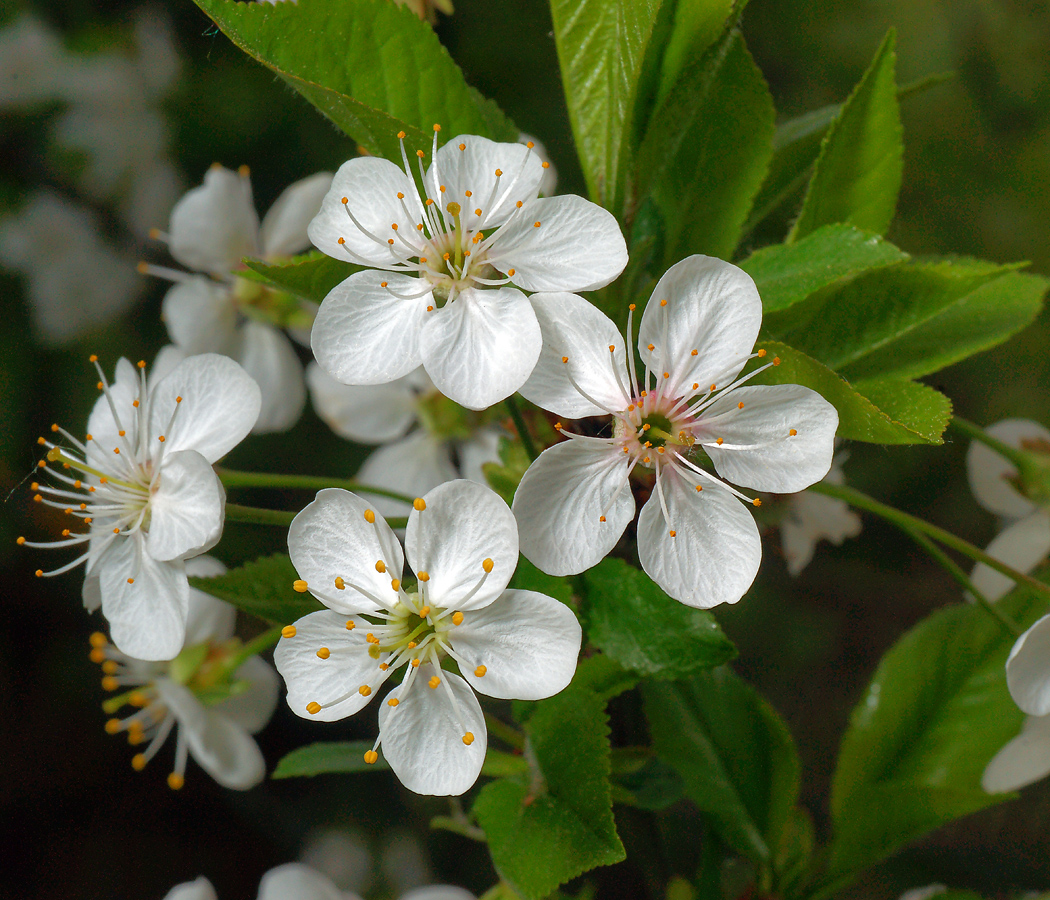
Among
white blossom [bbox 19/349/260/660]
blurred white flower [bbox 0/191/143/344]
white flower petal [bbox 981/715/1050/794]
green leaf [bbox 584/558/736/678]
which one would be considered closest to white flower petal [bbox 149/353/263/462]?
white blossom [bbox 19/349/260/660]

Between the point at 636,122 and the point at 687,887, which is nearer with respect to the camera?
the point at 636,122

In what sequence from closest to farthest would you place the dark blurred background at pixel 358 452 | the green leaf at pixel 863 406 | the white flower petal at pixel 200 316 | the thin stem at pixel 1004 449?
the green leaf at pixel 863 406
the thin stem at pixel 1004 449
the white flower petal at pixel 200 316
the dark blurred background at pixel 358 452

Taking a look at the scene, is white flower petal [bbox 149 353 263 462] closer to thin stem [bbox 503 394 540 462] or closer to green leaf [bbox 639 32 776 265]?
thin stem [bbox 503 394 540 462]

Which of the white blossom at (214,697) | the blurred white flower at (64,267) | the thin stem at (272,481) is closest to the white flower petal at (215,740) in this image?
the white blossom at (214,697)

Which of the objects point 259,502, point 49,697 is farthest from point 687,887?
point 49,697

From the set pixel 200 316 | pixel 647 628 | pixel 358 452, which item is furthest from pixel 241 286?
pixel 358 452

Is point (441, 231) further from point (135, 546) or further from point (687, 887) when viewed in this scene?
point (687, 887)

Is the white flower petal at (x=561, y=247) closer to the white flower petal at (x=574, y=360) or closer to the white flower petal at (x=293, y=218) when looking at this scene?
the white flower petal at (x=574, y=360)

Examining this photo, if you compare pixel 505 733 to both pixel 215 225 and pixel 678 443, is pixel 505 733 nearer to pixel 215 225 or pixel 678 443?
pixel 678 443
